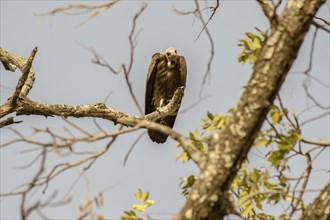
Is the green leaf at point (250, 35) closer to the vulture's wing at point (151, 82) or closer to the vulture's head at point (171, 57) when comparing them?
the vulture's head at point (171, 57)

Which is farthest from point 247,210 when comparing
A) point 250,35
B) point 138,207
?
point 250,35

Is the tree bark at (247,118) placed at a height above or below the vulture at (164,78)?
below

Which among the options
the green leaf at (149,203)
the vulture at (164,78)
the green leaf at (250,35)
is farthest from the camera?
the vulture at (164,78)

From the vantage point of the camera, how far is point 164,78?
8602mm

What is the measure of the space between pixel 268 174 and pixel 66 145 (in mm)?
1167

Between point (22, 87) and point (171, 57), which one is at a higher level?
point (171, 57)

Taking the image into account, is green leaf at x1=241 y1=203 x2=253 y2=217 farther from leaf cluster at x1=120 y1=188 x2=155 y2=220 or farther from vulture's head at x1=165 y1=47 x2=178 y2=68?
vulture's head at x1=165 y1=47 x2=178 y2=68

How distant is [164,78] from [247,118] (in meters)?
5.73

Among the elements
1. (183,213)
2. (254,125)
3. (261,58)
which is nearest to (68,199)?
(183,213)

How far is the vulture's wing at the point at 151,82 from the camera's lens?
28.5 ft

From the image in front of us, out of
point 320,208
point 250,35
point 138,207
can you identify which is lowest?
point 138,207

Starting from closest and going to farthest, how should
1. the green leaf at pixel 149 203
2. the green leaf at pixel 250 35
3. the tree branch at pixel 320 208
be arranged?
the tree branch at pixel 320 208 → the green leaf at pixel 250 35 → the green leaf at pixel 149 203

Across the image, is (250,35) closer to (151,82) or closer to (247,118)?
(247,118)

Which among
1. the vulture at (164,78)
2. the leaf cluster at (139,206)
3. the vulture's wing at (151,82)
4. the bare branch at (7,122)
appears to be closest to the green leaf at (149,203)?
the leaf cluster at (139,206)
